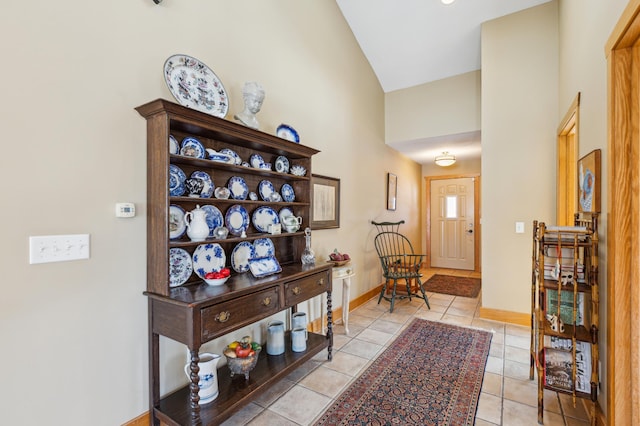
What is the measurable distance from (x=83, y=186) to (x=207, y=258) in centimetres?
79

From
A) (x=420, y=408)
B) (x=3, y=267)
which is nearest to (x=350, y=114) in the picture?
(x=420, y=408)

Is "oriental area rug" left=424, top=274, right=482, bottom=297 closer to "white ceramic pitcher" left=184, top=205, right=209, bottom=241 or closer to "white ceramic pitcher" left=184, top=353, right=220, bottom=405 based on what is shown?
"white ceramic pitcher" left=184, top=353, right=220, bottom=405

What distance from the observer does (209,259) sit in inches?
78.2

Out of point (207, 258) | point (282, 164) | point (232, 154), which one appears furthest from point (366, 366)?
point (232, 154)

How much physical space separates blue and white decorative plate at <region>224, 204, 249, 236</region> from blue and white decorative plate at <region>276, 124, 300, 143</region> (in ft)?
2.40

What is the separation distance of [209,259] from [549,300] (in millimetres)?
2265

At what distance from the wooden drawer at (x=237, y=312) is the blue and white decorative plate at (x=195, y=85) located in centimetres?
118

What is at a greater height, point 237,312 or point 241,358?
point 237,312

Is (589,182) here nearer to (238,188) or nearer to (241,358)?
(238,188)

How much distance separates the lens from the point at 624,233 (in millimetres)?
1541

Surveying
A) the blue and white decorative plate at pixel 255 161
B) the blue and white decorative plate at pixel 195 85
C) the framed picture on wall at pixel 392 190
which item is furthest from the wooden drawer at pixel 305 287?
the framed picture on wall at pixel 392 190

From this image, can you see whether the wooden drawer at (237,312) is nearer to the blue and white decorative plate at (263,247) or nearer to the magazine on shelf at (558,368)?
the blue and white decorative plate at (263,247)

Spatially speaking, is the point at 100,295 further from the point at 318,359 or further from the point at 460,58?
the point at 460,58

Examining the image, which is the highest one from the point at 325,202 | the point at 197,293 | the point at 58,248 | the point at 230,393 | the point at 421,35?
the point at 421,35
